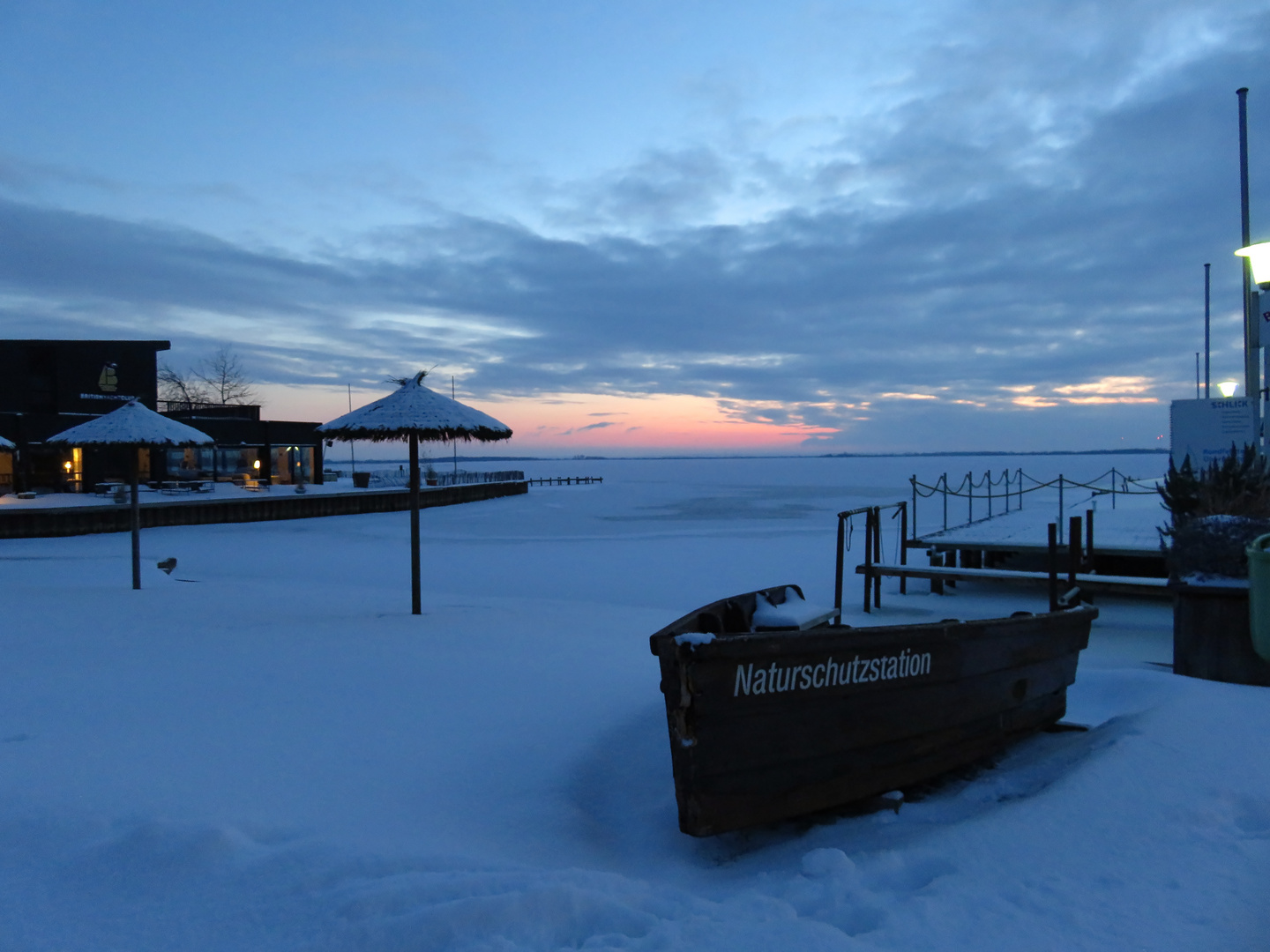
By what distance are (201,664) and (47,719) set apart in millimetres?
1529

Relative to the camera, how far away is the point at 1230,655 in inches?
223

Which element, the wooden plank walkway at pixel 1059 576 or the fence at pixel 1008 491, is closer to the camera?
the wooden plank walkway at pixel 1059 576

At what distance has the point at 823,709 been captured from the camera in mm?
3855

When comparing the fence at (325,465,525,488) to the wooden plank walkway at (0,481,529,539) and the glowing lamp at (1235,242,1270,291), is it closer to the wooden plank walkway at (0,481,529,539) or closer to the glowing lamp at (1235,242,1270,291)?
the wooden plank walkway at (0,481,529,539)

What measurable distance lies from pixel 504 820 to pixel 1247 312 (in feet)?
45.5

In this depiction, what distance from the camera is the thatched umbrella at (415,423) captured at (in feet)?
29.0

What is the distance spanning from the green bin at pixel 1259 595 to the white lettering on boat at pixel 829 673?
292 centimetres

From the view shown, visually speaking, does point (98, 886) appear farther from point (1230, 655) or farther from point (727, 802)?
point (1230, 655)

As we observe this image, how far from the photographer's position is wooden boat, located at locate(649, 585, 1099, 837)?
3.54 m

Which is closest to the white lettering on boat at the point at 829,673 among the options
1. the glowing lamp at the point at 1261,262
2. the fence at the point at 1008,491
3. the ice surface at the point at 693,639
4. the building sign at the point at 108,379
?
the ice surface at the point at 693,639

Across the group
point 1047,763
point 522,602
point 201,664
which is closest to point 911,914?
point 1047,763

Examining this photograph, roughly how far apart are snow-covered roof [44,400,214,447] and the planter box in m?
12.7

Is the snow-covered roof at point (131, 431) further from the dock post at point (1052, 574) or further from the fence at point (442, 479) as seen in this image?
the fence at point (442, 479)

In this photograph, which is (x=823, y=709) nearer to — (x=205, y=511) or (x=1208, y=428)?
(x=1208, y=428)
